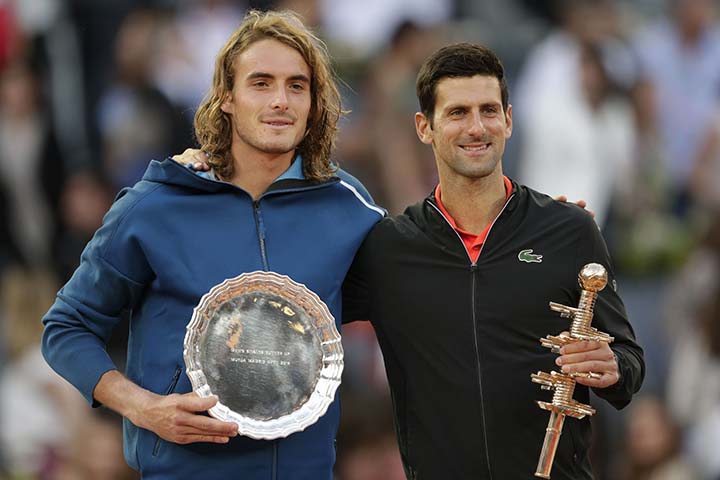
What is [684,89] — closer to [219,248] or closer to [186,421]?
[219,248]

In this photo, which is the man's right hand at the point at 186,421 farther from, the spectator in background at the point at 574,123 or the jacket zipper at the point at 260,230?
the spectator in background at the point at 574,123

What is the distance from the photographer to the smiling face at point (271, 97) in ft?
18.3

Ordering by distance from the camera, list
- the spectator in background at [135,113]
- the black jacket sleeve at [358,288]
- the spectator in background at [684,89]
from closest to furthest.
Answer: the black jacket sleeve at [358,288] → the spectator in background at [135,113] → the spectator in background at [684,89]

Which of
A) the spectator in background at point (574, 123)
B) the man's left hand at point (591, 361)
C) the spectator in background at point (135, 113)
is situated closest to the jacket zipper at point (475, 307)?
the man's left hand at point (591, 361)

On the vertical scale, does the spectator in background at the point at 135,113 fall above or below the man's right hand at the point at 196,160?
below

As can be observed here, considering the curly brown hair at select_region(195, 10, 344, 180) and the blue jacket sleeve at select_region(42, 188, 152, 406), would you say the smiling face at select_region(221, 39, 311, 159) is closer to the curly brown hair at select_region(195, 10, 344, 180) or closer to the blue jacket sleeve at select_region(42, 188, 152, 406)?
the curly brown hair at select_region(195, 10, 344, 180)

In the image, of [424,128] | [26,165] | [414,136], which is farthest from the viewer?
[26,165]

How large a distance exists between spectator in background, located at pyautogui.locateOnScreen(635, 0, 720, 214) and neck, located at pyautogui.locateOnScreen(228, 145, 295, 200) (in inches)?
248

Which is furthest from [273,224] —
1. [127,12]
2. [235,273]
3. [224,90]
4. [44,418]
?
[127,12]

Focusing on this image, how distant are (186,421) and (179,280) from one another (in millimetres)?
572

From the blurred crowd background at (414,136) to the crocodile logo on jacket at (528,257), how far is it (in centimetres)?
510

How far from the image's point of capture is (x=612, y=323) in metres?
5.46

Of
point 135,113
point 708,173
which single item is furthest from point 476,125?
point 708,173

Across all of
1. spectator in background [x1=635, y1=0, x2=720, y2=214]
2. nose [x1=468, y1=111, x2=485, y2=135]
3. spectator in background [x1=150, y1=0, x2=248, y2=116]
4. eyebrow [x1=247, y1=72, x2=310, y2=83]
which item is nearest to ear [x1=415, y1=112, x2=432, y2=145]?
nose [x1=468, y1=111, x2=485, y2=135]
